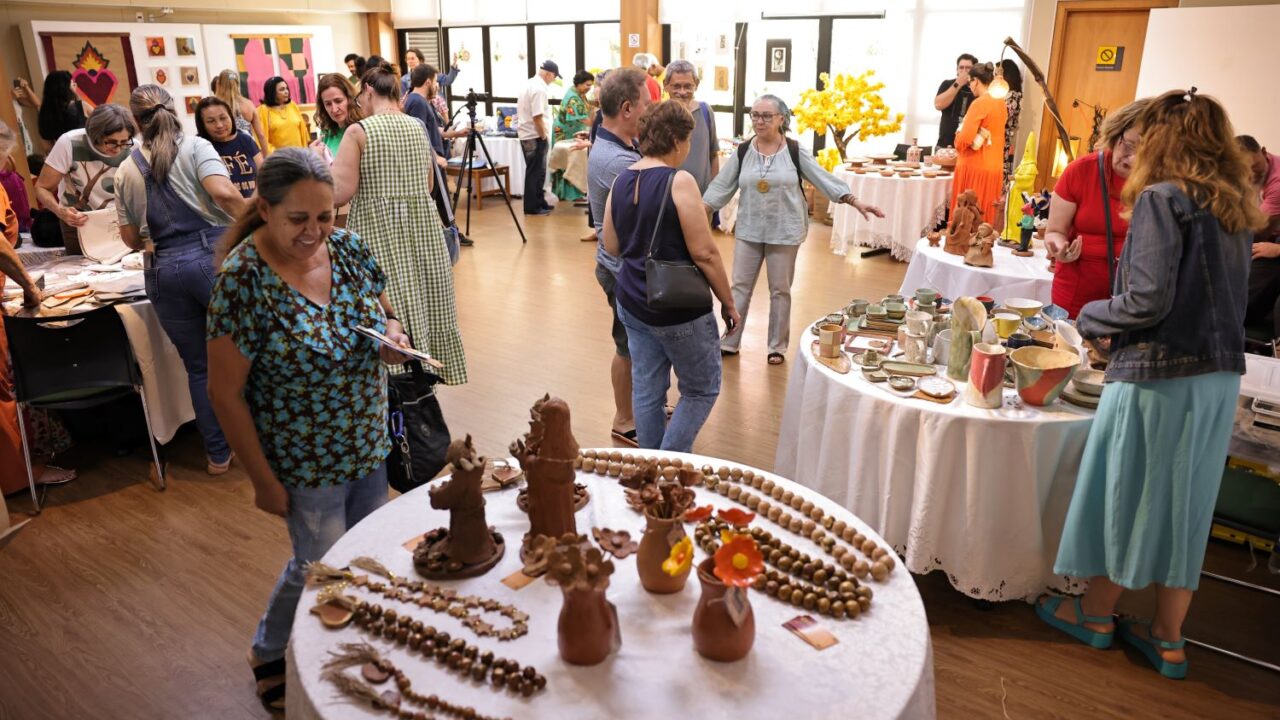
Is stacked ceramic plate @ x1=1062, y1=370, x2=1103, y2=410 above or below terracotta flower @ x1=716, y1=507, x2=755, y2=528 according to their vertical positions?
below

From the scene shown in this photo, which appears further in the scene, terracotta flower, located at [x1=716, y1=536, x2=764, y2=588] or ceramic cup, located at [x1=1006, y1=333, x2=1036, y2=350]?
ceramic cup, located at [x1=1006, y1=333, x2=1036, y2=350]

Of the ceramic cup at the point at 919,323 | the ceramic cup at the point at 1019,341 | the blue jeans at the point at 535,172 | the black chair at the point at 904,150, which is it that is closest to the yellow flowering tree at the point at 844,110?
the black chair at the point at 904,150

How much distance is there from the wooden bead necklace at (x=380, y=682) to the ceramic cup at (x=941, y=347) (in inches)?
78.7

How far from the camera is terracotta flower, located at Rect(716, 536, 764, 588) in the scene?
1.39m

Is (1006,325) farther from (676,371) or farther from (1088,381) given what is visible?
(676,371)

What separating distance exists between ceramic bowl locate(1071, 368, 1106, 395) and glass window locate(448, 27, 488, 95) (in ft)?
36.5

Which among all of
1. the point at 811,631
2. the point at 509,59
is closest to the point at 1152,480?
the point at 811,631

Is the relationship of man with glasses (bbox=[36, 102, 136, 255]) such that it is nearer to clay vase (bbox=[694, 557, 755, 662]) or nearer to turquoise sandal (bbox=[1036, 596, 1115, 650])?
clay vase (bbox=[694, 557, 755, 662])

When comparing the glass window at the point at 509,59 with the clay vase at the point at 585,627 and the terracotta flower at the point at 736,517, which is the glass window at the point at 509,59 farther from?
the clay vase at the point at 585,627

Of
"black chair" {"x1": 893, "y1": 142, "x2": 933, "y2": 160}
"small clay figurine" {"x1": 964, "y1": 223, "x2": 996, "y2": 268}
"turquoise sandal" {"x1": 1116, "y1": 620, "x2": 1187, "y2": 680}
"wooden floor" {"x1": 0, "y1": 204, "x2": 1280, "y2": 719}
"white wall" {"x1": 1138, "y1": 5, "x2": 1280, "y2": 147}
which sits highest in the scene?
"white wall" {"x1": 1138, "y1": 5, "x2": 1280, "y2": 147}

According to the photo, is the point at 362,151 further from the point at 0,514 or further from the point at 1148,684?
the point at 1148,684

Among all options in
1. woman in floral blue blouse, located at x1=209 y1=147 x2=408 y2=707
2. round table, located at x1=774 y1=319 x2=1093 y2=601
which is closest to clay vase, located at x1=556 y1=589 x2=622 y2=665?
woman in floral blue blouse, located at x1=209 y1=147 x2=408 y2=707

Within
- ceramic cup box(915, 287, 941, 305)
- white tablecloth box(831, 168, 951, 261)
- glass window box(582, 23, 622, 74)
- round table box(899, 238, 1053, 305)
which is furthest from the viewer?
glass window box(582, 23, 622, 74)

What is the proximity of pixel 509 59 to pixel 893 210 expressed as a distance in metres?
6.86
